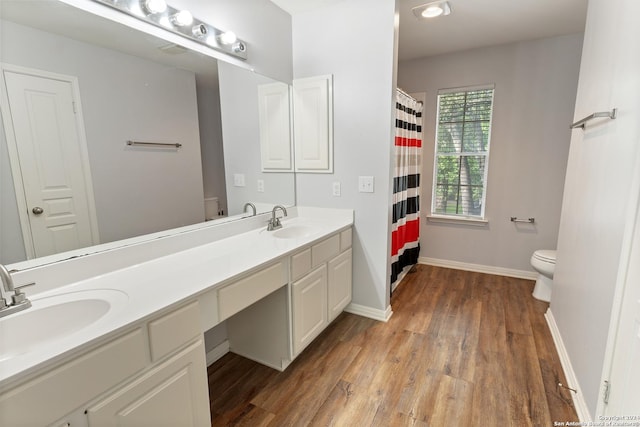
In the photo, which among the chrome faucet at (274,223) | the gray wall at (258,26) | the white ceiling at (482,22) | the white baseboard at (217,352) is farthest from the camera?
the white ceiling at (482,22)

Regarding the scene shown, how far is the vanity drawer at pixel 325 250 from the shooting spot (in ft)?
6.66

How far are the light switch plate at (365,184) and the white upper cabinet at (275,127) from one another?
62cm

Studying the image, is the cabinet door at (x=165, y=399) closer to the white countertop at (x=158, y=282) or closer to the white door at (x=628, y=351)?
the white countertop at (x=158, y=282)

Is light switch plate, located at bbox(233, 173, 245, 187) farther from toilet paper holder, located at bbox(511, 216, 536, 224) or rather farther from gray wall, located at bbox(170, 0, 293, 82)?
toilet paper holder, located at bbox(511, 216, 536, 224)

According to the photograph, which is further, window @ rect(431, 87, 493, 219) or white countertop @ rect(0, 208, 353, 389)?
window @ rect(431, 87, 493, 219)

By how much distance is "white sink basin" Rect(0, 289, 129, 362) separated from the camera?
39.6 inches

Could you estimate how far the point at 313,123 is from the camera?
101 inches

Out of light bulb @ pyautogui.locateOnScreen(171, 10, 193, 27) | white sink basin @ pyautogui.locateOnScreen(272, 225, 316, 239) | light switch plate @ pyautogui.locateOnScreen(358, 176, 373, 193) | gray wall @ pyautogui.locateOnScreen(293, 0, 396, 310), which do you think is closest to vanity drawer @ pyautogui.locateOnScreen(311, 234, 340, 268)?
white sink basin @ pyautogui.locateOnScreen(272, 225, 316, 239)

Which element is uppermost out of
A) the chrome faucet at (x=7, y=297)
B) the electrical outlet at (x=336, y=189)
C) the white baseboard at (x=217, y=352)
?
the electrical outlet at (x=336, y=189)

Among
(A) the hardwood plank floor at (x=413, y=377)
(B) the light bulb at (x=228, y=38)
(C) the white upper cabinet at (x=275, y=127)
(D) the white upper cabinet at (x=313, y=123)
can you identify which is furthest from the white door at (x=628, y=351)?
(B) the light bulb at (x=228, y=38)

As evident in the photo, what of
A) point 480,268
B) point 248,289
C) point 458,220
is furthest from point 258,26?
point 480,268

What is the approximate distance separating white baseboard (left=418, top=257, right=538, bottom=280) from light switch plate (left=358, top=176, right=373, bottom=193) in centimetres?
191

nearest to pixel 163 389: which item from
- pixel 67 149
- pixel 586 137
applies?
pixel 67 149

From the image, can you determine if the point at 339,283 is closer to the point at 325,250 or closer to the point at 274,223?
the point at 325,250
